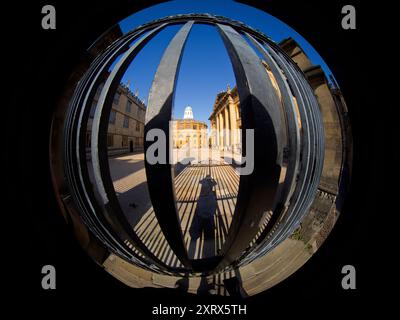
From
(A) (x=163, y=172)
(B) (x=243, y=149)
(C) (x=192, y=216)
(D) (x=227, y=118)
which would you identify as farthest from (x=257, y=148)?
(D) (x=227, y=118)

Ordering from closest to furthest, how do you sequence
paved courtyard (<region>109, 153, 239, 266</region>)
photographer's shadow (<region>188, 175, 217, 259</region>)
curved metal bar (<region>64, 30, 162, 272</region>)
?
curved metal bar (<region>64, 30, 162, 272</region>)
photographer's shadow (<region>188, 175, 217, 259</region>)
paved courtyard (<region>109, 153, 239, 266</region>)

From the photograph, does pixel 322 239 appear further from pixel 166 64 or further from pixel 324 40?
pixel 166 64

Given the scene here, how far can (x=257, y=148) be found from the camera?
3.88 ft

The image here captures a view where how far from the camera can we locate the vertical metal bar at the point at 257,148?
1.21 meters

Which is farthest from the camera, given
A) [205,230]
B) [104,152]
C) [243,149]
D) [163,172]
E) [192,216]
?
[192,216]

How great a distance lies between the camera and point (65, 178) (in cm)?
151

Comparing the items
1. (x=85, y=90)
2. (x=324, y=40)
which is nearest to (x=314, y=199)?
(x=324, y=40)

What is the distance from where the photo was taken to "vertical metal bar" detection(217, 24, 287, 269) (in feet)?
3.96

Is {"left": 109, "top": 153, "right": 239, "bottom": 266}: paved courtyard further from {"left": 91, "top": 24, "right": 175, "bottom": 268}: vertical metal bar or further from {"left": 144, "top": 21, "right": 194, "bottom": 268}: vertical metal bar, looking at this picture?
{"left": 144, "top": 21, "right": 194, "bottom": 268}: vertical metal bar

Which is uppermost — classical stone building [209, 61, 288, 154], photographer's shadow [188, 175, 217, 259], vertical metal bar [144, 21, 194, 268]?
classical stone building [209, 61, 288, 154]

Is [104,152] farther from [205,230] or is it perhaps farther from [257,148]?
[205,230]

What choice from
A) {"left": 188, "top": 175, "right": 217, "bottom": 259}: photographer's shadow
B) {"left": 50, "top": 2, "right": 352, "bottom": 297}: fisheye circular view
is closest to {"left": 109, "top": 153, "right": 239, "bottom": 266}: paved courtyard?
{"left": 188, "top": 175, "right": 217, "bottom": 259}: photographer's shadow

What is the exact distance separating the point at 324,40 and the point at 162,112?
173 centimetres

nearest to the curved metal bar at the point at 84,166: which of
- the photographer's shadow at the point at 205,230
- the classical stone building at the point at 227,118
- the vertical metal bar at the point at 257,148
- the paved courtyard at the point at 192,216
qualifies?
the vertical metal bar at the point at 257,148
